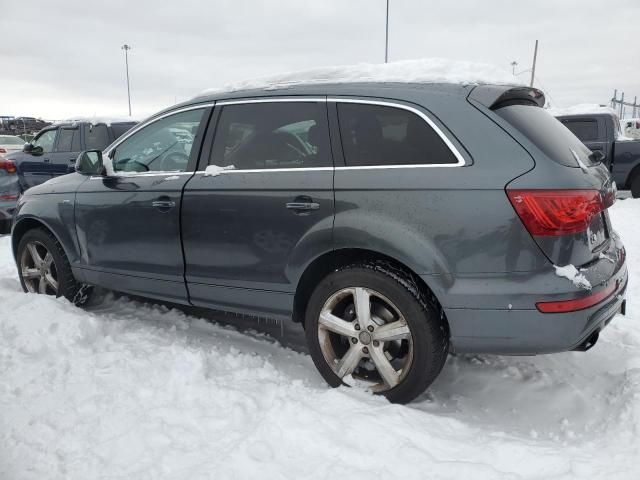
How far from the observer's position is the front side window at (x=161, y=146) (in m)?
3.59

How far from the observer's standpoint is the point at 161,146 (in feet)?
12.6

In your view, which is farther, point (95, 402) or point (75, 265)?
point (75, 265)

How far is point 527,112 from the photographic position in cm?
278

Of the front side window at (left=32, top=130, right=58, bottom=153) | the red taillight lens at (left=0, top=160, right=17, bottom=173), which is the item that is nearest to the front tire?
the red taillight lens at (left=0, top=160, right=17, bottom=173)

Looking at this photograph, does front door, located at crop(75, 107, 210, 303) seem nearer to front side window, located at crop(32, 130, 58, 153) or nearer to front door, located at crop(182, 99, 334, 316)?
front door, located at crop(182, 99, 334, 316)

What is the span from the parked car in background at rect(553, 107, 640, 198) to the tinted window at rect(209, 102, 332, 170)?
29.6ft

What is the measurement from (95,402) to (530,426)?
2.30 metres

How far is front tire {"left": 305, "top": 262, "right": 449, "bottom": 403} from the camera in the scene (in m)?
2.65

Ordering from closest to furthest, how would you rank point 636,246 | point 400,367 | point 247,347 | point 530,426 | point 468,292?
point 468,292 → point 530,426 → point 400,367 → point 247,347 → point 636,246

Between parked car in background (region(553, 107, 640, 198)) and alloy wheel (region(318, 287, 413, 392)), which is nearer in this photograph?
alloy wheel (region(318, 287, 413, 392))

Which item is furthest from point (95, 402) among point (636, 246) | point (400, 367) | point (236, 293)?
point (636, 246)

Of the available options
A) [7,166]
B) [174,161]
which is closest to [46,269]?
[174,161]

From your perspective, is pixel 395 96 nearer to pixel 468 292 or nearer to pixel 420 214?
pixel 420 214

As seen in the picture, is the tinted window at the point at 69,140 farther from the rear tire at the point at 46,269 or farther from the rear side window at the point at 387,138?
the rear side window at the point at 387,138
